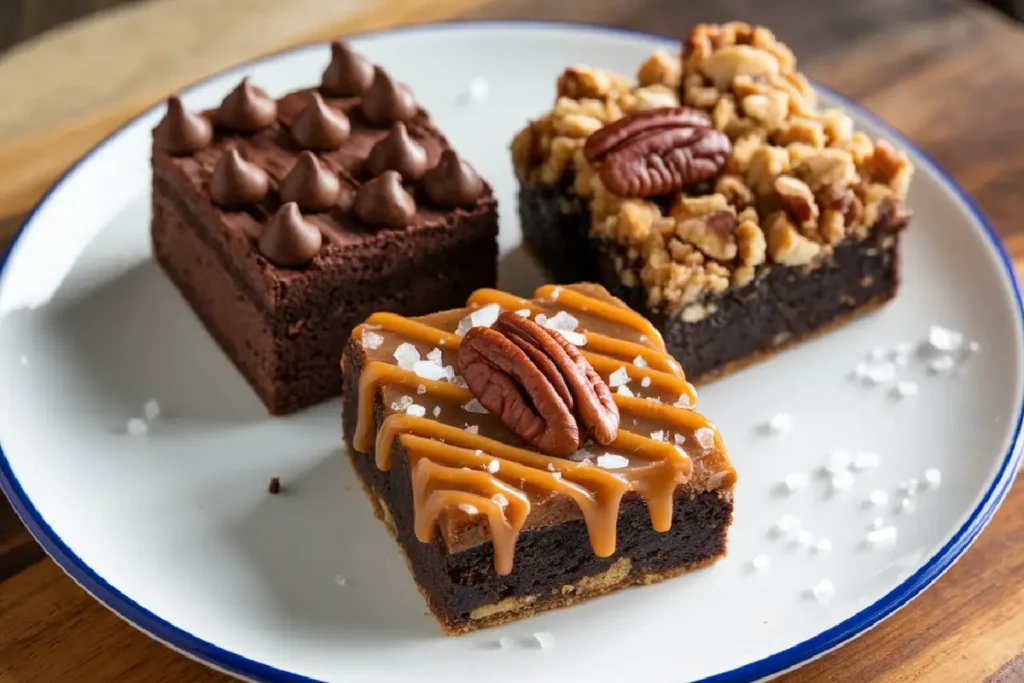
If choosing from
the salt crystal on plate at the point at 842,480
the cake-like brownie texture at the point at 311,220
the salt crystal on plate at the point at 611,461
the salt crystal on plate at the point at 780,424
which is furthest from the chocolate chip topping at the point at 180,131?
the salt crystal on plate at the point at 842,480

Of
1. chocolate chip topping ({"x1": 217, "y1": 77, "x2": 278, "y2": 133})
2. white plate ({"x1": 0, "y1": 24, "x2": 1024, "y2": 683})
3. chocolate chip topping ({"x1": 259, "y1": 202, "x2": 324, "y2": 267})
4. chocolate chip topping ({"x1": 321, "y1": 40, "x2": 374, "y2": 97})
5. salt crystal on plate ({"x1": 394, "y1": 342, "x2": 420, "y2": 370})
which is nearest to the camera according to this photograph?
white plate ({"x1": 0, "y1": 24, "x2": 1024, "y2": 683})

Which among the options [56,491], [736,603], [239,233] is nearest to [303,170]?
[239,233]

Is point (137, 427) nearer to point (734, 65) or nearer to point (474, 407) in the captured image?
point (474, 407)

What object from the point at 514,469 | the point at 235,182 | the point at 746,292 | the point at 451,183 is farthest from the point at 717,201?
the point at 235,182

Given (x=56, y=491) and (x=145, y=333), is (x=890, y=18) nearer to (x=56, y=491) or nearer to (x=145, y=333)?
(x=145, y=333)

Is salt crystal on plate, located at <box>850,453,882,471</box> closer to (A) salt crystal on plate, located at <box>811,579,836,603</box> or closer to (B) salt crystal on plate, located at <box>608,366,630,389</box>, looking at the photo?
(A) salt crystal on plate, located at <box>811,579,836,603</box>

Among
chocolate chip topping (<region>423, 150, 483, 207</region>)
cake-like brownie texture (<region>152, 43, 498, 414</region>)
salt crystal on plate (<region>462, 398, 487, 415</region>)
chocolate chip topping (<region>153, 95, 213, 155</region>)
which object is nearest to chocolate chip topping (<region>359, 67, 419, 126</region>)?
cake-like brownie texture (<region>152, 43, 498, 414</region>)

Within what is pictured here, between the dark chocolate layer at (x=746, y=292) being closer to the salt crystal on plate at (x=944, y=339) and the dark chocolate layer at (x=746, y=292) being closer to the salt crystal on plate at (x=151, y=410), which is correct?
the salt crystal on plate at (x=944, y=339)

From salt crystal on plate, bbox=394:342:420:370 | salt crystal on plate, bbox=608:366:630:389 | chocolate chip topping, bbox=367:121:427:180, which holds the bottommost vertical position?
salt crystal on plate, bbox=608:366:630:389
